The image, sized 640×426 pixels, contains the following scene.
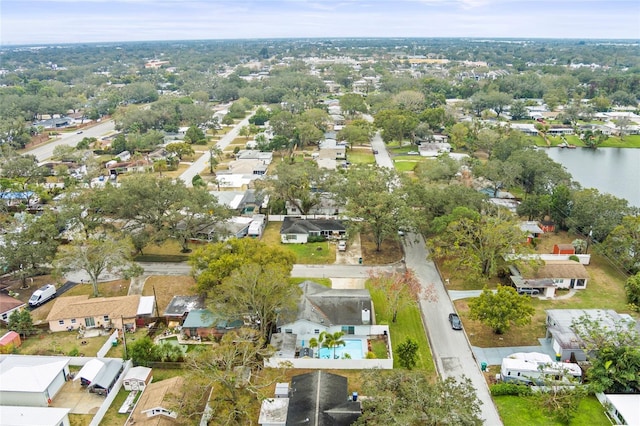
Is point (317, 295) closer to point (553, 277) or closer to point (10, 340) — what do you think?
point (553, 277)

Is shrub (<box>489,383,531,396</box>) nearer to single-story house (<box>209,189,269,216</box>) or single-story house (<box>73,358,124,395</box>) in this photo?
single-story house (<box>73,358,124,395</box>)

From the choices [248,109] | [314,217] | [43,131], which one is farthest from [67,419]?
[248,109]

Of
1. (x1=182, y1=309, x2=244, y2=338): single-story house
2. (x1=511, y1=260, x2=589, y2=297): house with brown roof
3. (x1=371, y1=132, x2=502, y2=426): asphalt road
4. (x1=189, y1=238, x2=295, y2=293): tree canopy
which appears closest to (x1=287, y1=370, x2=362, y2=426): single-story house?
(x1=371, y1=132, x2=502, y2=426): asphalt road

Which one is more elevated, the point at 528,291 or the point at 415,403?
the point at 415,403

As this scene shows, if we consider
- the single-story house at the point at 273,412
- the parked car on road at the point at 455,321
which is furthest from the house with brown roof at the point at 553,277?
the single-story house at the point at 273,412

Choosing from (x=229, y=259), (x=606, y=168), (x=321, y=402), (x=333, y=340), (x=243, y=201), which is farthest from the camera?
(x=606, y=168)

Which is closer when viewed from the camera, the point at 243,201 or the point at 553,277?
the point at 553,277

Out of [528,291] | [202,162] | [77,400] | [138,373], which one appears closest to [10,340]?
[77,400]
